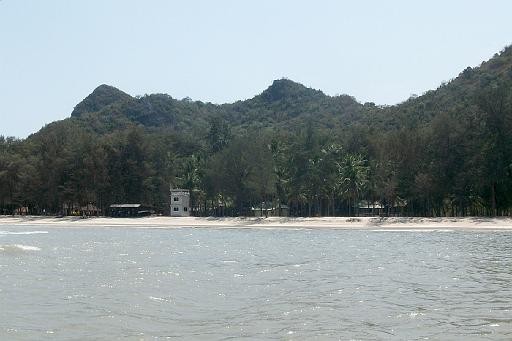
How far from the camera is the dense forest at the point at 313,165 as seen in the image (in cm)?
8338

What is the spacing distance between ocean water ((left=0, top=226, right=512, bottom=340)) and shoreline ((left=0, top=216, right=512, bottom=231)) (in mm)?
34964

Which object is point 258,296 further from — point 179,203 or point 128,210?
point 128,210

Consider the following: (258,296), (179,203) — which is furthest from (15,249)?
(179,203)

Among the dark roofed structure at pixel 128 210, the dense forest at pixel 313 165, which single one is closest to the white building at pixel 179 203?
the dense forest at pixel 313 165

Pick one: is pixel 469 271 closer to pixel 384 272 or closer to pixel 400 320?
pixel 384 272

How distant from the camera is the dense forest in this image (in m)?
83.4

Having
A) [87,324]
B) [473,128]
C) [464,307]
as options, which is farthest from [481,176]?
[87,324]

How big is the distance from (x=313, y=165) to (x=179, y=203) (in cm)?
2868

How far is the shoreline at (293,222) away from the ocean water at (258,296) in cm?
3496

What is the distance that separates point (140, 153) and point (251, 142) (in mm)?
22830

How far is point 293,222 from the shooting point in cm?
9106

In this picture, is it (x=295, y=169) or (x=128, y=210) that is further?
(x=128, y=210)

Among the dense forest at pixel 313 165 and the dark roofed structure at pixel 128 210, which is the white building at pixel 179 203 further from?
the dark roofed structure at pixel 128 210

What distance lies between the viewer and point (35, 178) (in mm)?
116625
